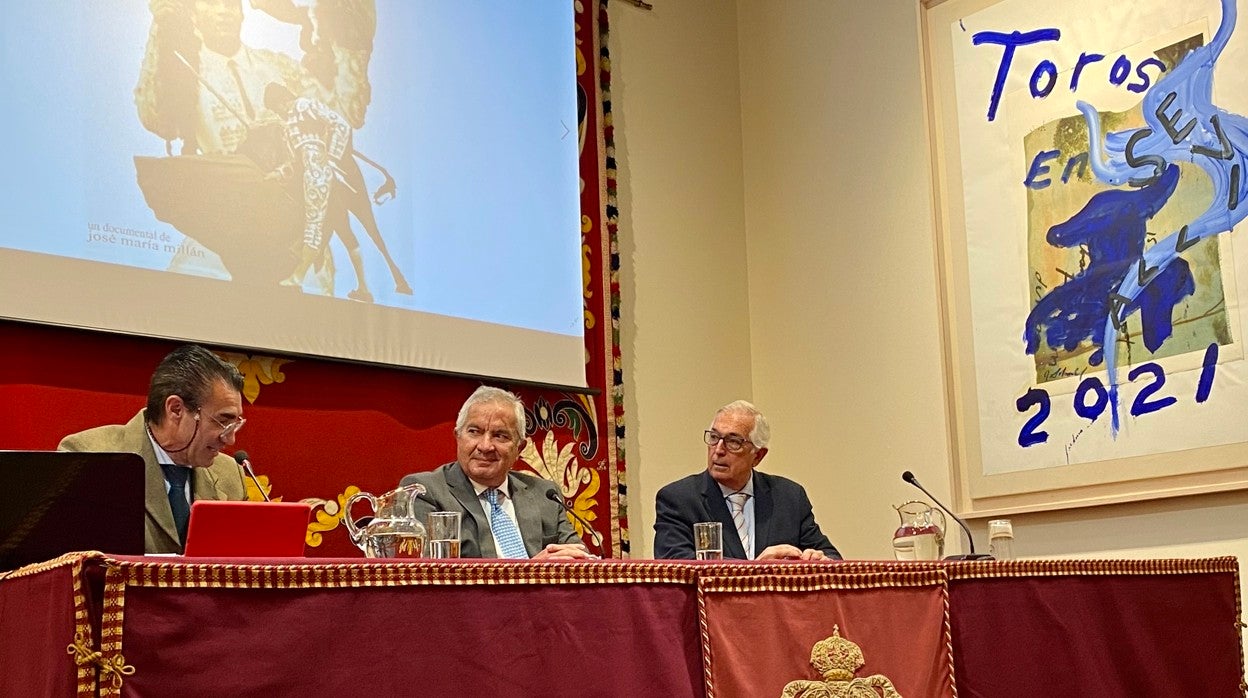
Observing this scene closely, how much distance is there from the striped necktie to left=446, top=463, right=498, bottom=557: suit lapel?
0.75 m

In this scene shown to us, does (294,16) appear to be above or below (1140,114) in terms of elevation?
above

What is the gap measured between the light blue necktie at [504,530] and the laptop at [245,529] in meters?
1.41

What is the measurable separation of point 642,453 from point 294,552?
2.72 m

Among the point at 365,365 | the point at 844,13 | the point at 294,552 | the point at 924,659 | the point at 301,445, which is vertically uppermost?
the point at 844,13

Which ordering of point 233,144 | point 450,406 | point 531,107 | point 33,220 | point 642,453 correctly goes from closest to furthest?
Answer: point 33,220 → point 233,144 → point 450,406 → point 531,107 → point 642,453

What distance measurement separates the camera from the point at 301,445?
359 cm

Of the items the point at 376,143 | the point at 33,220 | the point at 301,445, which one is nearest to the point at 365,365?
the point at 301,445

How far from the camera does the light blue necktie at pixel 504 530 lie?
10.9ft

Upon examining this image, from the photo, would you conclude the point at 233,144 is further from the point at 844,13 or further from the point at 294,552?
the point at 844,13

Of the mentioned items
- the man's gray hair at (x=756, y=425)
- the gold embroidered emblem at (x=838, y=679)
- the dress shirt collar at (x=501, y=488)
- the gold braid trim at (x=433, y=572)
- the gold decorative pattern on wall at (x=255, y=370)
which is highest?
the gold decorative pattern on wall at (x=255, y=370)

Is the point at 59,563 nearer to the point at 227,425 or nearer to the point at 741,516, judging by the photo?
the point at 227,425

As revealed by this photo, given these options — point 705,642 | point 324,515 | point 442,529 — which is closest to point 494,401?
point 324,515

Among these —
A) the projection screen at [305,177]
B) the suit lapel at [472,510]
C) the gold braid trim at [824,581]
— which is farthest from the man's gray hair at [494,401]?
the gold braid trim at [824,581]

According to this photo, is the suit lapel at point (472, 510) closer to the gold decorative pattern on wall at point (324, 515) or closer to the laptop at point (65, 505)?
the gold decorative pattern on wall at point (324, 515)
